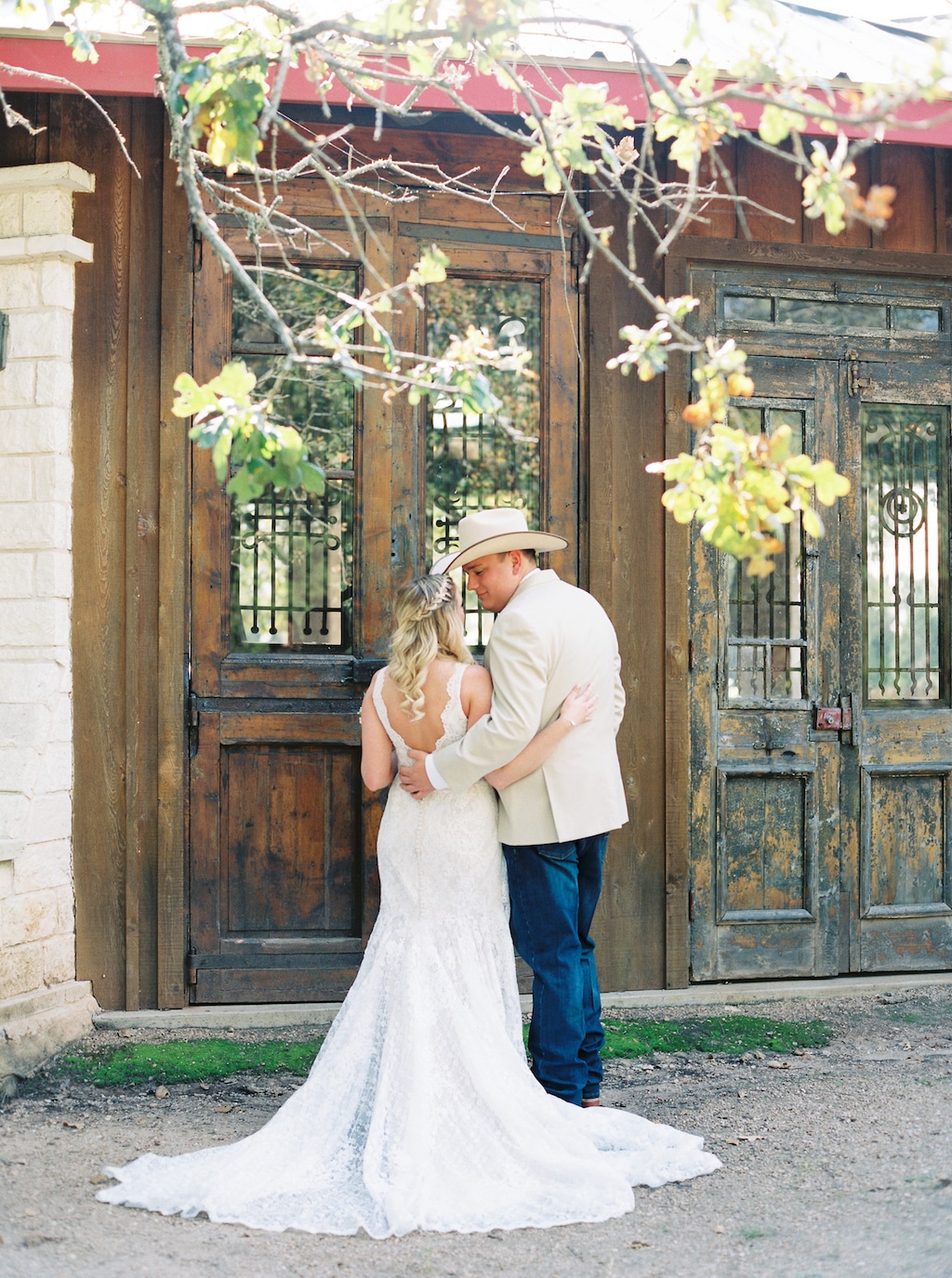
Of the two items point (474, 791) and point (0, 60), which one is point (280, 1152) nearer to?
→ point (474, 791)

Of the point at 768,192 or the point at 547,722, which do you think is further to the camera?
the point at 768,192

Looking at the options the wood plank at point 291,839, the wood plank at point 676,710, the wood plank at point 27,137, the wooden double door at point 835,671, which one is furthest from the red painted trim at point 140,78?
the wood plank at point 291,839

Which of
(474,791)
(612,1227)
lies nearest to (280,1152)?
(612,1227)

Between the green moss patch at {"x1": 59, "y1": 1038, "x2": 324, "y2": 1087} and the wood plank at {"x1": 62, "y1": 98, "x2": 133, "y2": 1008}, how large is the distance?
362 millimetres

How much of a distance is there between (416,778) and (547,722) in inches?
19.6

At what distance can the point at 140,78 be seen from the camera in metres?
4.41

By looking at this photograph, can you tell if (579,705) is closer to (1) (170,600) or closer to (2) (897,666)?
(1) (170,600)

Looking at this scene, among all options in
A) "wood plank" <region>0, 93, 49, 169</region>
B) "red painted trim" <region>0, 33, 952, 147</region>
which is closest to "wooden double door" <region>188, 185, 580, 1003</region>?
"red painted trim" <region>0, 33, 952, 147</region>

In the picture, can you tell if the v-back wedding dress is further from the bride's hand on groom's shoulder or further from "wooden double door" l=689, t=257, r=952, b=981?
"wooden double door" l=689, t=257, r=952, b=981

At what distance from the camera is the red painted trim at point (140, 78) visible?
4332 mm

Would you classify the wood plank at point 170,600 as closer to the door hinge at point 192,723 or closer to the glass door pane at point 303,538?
the door hinge at point 192,723

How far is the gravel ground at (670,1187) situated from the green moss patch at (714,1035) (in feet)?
0.33

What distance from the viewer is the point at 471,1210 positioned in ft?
10.7

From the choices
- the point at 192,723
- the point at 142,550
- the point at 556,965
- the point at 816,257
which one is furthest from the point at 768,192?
the point at 556,965
